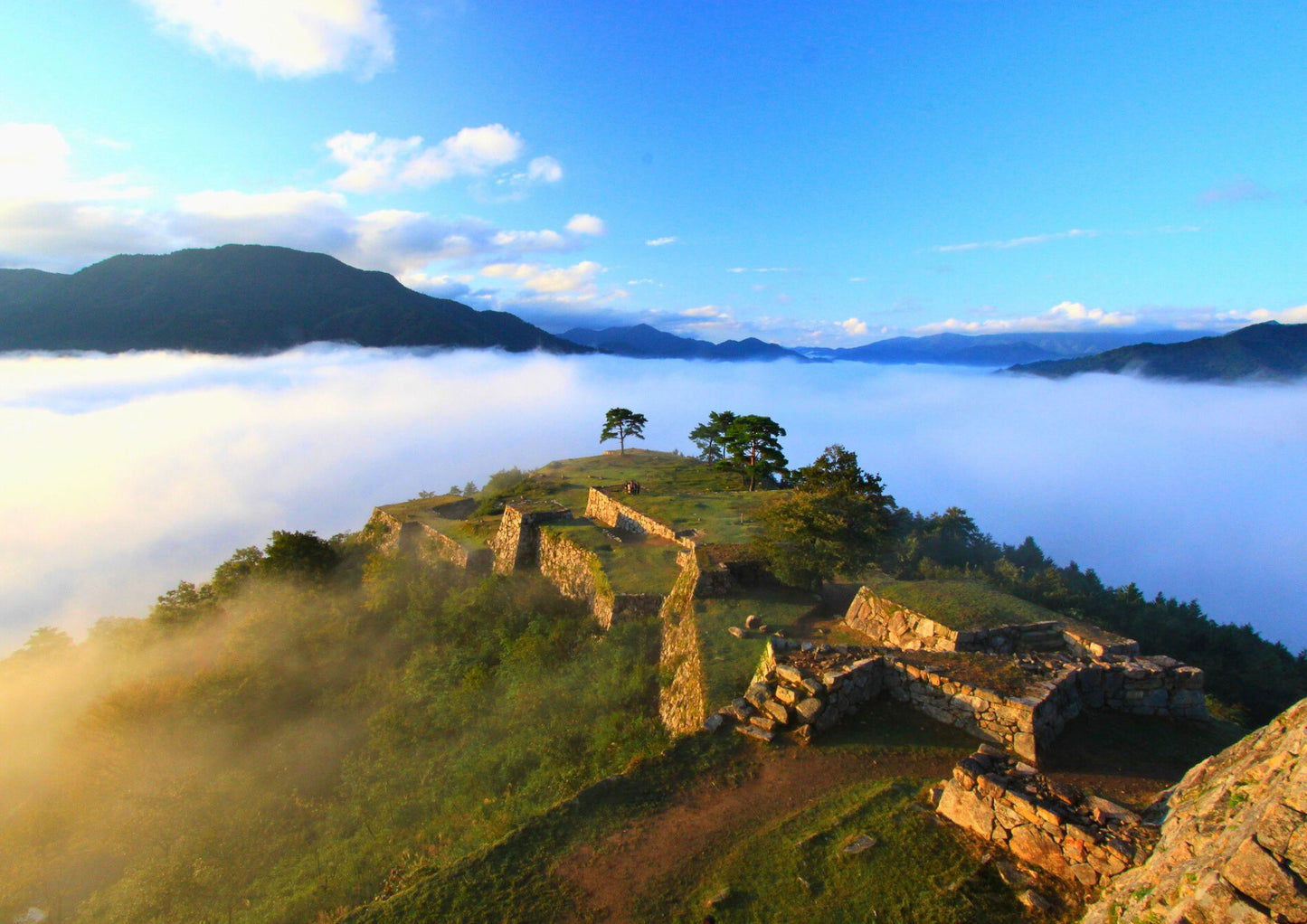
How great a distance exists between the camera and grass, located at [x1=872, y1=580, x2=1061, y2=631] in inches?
480

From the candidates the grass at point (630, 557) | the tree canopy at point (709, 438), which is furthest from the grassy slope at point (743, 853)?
the tree canopy at point (709, 438)

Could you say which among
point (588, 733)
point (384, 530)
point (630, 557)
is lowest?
point (384, 530)

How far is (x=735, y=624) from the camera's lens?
1449 cm

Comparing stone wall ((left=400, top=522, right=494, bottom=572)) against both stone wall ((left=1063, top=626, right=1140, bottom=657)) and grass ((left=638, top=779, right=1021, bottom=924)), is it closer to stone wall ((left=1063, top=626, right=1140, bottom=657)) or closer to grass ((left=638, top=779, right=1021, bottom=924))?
grass ((left=638, top=779, right=1021, bottom=924))

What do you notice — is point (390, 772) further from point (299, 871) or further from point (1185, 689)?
point (1185, 689)

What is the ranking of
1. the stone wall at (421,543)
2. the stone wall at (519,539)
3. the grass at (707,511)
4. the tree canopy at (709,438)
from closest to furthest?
the grass at (707,511)
the stone wall at (519,539)
the stone wall at (421,543)
the tree canopy at (709,438)

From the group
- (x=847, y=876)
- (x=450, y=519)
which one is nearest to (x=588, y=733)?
(x=847, y=876)

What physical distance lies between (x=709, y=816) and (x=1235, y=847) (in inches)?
223

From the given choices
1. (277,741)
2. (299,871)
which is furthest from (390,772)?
(277,741)

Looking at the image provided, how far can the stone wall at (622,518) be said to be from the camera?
22.5m

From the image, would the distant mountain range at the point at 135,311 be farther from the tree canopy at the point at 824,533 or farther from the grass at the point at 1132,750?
the grass at the point at 1132,750

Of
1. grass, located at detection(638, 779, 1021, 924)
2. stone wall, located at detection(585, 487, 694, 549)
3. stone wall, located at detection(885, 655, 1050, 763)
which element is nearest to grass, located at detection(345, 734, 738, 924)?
grass, located at detection(638, 779, 1021, 924)

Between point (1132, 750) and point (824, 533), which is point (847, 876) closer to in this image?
point (1132, 750)

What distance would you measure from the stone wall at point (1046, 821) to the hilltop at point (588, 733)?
57mm
